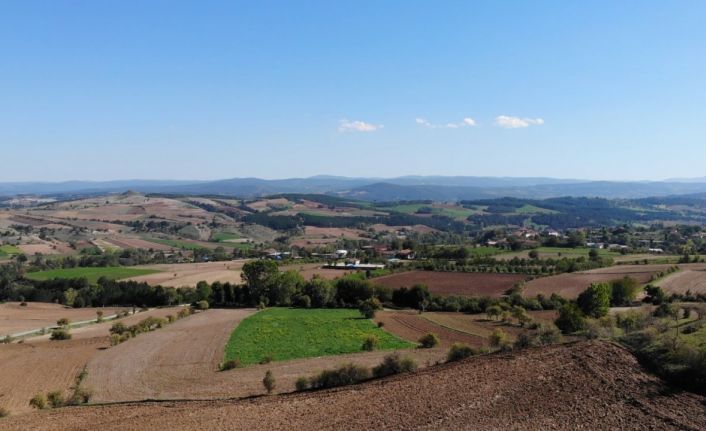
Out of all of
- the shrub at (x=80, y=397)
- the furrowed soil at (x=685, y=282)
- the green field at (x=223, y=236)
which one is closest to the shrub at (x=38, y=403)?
the shrub at (x=80, y=397)

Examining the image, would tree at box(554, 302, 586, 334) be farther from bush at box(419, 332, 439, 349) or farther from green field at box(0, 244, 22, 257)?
green field at box(0, 244, 22, 257)

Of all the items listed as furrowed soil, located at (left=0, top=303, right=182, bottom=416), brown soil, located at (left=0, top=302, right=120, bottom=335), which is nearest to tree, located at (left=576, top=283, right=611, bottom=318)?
furrowed soil, located at (left=0, top=303, right=182, bottom=416)

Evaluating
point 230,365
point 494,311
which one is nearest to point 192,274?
point 494,311

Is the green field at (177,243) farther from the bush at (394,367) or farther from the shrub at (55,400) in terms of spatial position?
the bush at (394,367)

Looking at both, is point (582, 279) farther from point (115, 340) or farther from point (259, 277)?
point (115, 340)

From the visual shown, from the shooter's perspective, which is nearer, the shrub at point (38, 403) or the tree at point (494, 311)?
the shrub at point (38, 403)

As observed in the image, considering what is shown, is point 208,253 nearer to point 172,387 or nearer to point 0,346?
point 0,346
